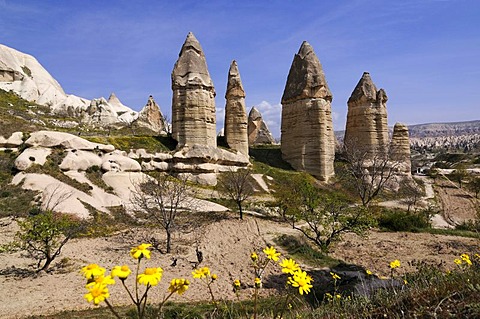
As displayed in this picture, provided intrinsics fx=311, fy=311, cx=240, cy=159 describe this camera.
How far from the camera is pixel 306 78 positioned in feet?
103

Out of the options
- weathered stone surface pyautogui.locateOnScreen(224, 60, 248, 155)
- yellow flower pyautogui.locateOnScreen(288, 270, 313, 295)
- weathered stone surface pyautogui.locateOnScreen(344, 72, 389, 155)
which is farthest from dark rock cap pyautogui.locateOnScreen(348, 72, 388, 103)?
yellow flower pyautogui.locateOnScreen(288, 270, 313, 295)

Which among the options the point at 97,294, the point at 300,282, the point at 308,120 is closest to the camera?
the point at 97,294

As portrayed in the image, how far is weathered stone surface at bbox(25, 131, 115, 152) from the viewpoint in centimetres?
2067

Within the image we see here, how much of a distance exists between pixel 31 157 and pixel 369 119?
30.0 metres

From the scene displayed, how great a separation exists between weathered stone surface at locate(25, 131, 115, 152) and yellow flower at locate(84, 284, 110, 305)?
22.7m

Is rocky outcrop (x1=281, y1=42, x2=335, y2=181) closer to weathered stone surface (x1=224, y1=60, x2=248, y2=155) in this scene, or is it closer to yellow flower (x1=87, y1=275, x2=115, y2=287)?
A: weathered stone surface (x1=224, y1=60, x2=248, y2=155)

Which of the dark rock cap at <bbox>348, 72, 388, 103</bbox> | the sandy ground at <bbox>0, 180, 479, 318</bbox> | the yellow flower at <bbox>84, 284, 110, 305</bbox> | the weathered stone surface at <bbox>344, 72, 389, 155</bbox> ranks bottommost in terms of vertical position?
the sandy ground at <bbox>0, 180, 479, 318</bbox>

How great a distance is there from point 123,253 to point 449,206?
2897 centimetres

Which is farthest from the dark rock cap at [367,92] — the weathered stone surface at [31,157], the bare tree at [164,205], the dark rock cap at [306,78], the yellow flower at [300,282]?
the yellow flower at [300,282]

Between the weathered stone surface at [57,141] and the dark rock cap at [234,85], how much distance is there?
48.2 ft

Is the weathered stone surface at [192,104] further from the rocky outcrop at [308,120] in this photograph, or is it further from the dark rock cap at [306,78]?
the dark rock cap at [306,78]

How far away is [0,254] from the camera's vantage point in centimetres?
1135

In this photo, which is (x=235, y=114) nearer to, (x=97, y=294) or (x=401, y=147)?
(x=401, y=147)

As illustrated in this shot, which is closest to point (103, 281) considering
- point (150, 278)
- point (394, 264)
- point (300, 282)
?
point (150, 278)
